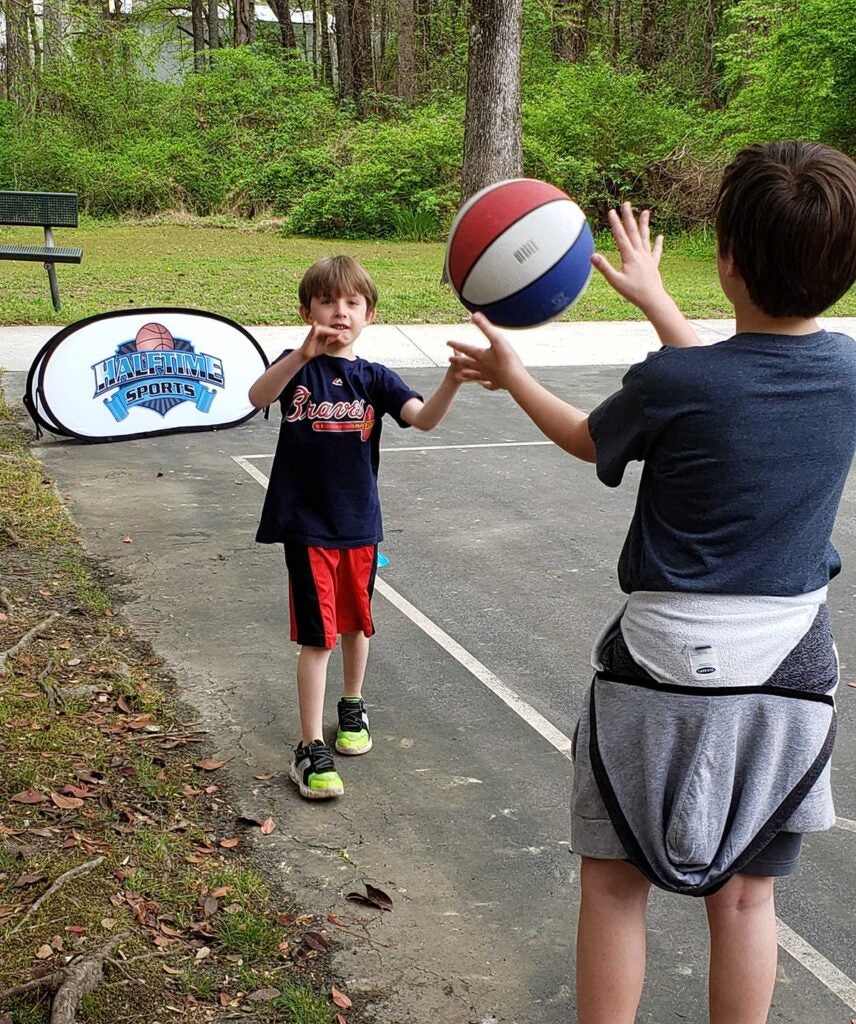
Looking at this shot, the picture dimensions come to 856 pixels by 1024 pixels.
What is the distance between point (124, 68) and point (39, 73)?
392 centimetres

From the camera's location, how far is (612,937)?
2.29 m

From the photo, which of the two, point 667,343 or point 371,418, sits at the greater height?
point 667,343

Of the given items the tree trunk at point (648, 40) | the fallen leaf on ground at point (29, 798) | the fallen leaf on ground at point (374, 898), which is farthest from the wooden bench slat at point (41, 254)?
the tree trunk at point (648, 40)

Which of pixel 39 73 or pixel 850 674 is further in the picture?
pixel 39 73

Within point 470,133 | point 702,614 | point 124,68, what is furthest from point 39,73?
point 702,614

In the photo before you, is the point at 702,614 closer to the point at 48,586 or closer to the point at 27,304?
the point at 48,586

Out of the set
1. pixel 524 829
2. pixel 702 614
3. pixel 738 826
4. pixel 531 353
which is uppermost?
pixel 702 614

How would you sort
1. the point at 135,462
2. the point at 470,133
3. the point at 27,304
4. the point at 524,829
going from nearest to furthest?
the point at 524,829
the point at 135,462
the point at 27,304
the point at 470,133

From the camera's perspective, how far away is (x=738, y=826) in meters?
2.19

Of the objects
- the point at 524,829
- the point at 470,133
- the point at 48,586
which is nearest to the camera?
the point at 524,829

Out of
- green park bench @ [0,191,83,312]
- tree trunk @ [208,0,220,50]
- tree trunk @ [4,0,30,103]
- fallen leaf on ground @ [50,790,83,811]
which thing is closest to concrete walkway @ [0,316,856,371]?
green park bench @ [0,191,83,312]

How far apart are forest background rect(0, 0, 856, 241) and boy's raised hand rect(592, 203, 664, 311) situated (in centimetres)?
1516

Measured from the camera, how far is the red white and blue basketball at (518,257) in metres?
3.14

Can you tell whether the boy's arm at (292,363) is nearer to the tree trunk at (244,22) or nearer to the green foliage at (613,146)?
the green foliage at (613,146)
